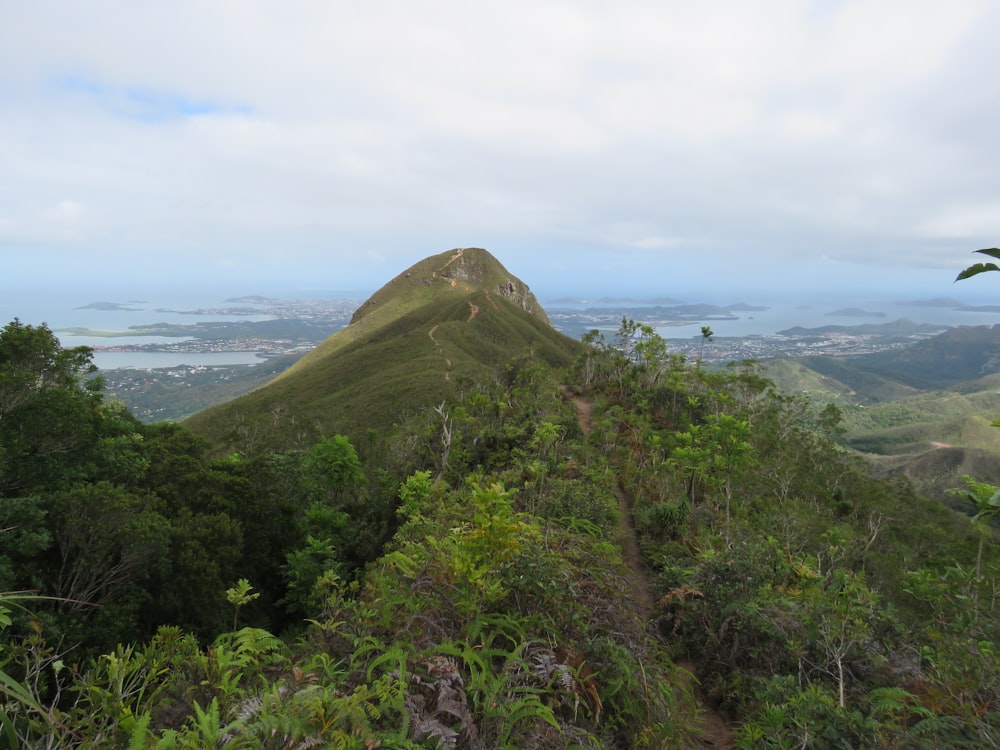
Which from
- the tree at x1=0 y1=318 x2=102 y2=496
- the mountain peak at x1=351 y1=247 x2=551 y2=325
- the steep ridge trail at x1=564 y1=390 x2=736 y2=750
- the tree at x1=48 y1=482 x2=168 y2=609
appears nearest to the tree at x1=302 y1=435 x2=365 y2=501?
the tree at x1=48 y1=482 x2=168 y2=609

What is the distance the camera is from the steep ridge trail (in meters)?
5.39

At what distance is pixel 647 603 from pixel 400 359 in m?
69.9

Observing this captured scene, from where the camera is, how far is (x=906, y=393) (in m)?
168

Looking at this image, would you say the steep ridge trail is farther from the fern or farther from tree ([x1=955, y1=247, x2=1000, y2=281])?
tree ([x1=955, y1=247, x2=1000, y2=281])

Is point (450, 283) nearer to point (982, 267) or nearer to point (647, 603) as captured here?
point (647, 603)

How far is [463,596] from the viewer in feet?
15.4

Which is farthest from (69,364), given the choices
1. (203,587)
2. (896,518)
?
(896,518)

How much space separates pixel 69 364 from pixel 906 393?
8478 inches

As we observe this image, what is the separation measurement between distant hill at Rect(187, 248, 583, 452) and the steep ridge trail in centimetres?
2711

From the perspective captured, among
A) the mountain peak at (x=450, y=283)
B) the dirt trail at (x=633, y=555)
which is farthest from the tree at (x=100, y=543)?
the mountain peak at (x=450, y=283)

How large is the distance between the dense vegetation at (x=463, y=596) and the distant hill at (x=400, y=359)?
23.2 metres

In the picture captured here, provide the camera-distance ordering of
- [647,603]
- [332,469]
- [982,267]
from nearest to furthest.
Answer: [982,267], [647,603], [332,469]

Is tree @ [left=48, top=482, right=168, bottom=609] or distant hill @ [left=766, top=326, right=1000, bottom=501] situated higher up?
tree @ [left=48, top=482, right=168, bottom=609]

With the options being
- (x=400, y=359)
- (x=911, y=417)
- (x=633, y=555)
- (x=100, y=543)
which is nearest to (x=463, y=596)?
(x=633, y=555)
